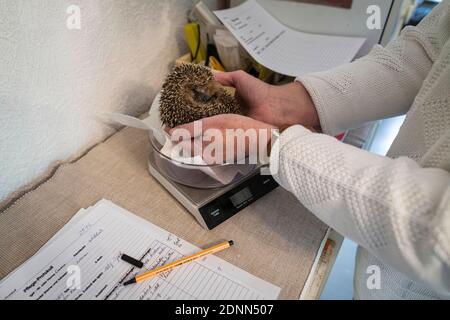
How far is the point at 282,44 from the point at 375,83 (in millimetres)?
409

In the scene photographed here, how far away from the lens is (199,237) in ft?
1.94

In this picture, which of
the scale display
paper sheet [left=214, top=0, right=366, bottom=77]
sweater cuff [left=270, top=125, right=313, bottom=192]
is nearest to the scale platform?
the scale display

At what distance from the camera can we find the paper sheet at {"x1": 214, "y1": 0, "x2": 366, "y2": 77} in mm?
900

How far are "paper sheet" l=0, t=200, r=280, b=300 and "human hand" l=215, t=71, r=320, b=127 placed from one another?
1.24ft

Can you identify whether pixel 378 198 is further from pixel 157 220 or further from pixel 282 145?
pixel 157 220

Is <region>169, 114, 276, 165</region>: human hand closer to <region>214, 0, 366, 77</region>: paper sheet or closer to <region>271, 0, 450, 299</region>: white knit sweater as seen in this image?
<region>271, 0, 450, 299</region>: white knit sweater

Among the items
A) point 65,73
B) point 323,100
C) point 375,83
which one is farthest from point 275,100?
point 65,73

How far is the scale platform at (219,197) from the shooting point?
598 millimetres

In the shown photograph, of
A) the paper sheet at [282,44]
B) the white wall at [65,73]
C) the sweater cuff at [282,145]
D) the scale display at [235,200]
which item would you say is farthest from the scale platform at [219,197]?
the paper sheet at [282,44]

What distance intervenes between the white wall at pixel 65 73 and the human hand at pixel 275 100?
10.9 inches

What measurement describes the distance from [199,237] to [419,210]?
0.38 m

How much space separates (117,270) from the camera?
1.73 ft

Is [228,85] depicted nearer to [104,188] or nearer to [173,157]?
[173,157]

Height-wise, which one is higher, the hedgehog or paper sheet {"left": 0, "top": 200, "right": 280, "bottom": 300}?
the hedgehog
